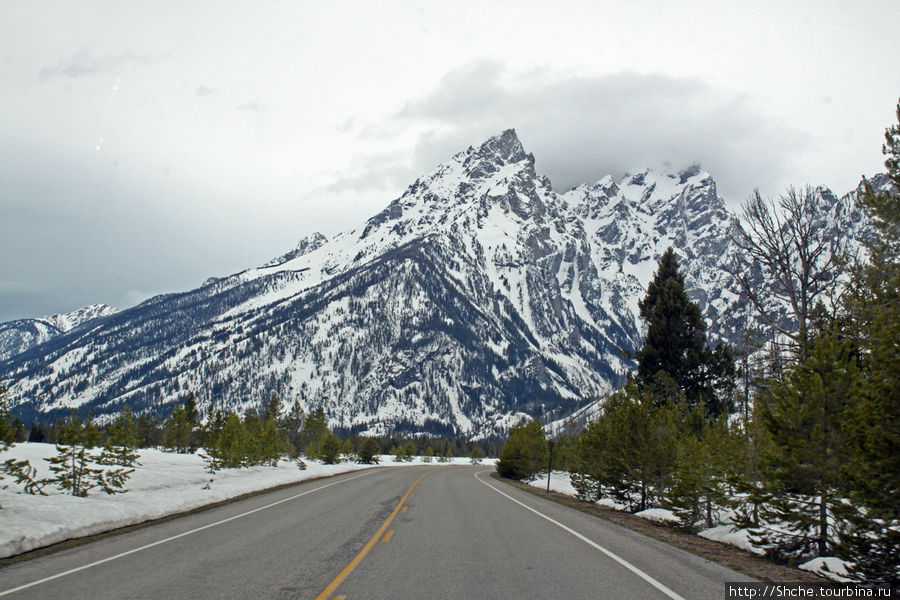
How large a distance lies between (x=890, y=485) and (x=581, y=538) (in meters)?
6.47

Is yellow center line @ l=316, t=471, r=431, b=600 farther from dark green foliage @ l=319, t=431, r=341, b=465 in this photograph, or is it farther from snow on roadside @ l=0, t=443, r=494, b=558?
dark green foliage @ l=319, t=431, r=341, b=465

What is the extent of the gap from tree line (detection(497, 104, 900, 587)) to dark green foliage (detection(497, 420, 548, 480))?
1855 cm

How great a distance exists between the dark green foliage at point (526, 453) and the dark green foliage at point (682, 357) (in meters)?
15.7

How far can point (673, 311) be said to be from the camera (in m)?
35.4

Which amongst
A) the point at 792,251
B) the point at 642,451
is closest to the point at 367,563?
the point at 642,451

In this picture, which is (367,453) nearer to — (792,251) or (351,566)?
(792,251)

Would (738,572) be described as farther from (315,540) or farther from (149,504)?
(149,504)

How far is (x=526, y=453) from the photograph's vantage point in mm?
48938

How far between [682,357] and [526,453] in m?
18.9

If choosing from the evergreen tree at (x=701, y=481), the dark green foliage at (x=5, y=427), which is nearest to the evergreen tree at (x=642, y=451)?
the evergreen tree at (x=701, y=481)

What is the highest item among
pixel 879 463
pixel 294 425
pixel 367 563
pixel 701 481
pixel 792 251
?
pixel 792 251

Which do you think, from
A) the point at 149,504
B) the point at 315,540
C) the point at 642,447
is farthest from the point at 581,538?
the point at 149,504

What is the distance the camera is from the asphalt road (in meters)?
7.60

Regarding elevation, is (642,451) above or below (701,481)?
above
